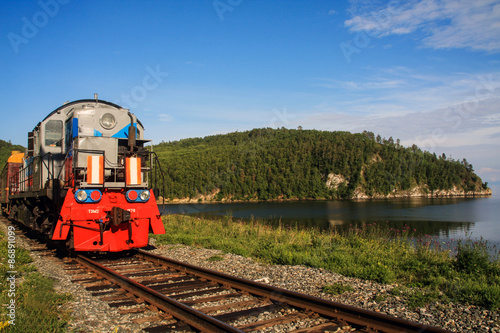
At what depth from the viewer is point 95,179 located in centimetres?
882

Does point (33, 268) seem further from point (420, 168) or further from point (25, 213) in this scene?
point (420, 168)

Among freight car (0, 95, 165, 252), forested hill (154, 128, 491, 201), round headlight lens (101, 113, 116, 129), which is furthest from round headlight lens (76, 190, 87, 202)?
forested hill (154, 128, 491, 201)

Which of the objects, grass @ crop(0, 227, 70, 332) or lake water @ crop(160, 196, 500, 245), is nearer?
grass @ crop(0, 227, 70, 332)

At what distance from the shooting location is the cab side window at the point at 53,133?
10703 millimetres

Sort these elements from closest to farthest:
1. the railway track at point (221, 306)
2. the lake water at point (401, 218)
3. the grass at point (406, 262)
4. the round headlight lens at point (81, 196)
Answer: the railway track at point (221, 306), the grass at point (406, 262), the round headlight lens at point (81, 196), the lake water at point (401, 218)

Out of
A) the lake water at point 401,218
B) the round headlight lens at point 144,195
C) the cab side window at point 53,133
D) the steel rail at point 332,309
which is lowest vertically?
the lake water at point 401,218

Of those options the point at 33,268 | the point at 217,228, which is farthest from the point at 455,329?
the point at 217,228

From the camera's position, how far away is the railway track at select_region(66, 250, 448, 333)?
4.43m

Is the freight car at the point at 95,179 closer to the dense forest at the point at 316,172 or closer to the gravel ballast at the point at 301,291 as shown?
the gravel ballast at the point at 301,291

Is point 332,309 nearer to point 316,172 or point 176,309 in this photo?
point 176,309

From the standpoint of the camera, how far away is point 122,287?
6438mm

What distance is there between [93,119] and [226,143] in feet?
526

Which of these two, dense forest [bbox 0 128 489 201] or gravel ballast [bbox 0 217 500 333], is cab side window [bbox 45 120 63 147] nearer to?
gravel ballast [bbox 0 217 500 333]

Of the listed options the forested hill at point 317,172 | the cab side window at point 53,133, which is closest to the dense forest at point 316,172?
the forested hill at point 317,172
